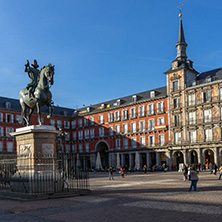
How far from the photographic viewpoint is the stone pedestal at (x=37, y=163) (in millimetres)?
13656

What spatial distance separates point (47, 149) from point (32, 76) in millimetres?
3785

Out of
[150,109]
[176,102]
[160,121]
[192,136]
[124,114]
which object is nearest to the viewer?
[192,136]

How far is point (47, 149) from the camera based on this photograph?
14.3m

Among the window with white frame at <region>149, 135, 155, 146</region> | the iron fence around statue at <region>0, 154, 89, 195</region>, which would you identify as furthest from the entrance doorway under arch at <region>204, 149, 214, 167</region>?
the iron fence around statue at <region>0, 154, 89, 195</region>

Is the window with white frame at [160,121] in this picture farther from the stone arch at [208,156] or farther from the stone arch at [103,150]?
the stone arch at [103,150]

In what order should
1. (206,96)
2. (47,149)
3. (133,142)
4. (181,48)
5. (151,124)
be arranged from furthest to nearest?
(133,142)
(151,124)
(181,48)
(206,96)
(47,149)

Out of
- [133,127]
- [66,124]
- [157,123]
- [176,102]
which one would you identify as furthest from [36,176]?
[66,124]

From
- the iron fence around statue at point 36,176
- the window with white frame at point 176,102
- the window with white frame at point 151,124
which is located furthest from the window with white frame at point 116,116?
the iron fence around statue at point 36,176

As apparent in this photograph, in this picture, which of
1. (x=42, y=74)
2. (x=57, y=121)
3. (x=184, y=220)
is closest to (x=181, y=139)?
(x=57, y=121)

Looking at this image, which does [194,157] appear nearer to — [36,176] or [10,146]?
[10,146]

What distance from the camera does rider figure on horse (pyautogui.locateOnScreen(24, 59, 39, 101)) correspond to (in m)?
15.1

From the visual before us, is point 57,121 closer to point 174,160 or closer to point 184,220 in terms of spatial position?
point 174,160

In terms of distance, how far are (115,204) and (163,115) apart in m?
46.8

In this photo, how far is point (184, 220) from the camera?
8.34 metres
